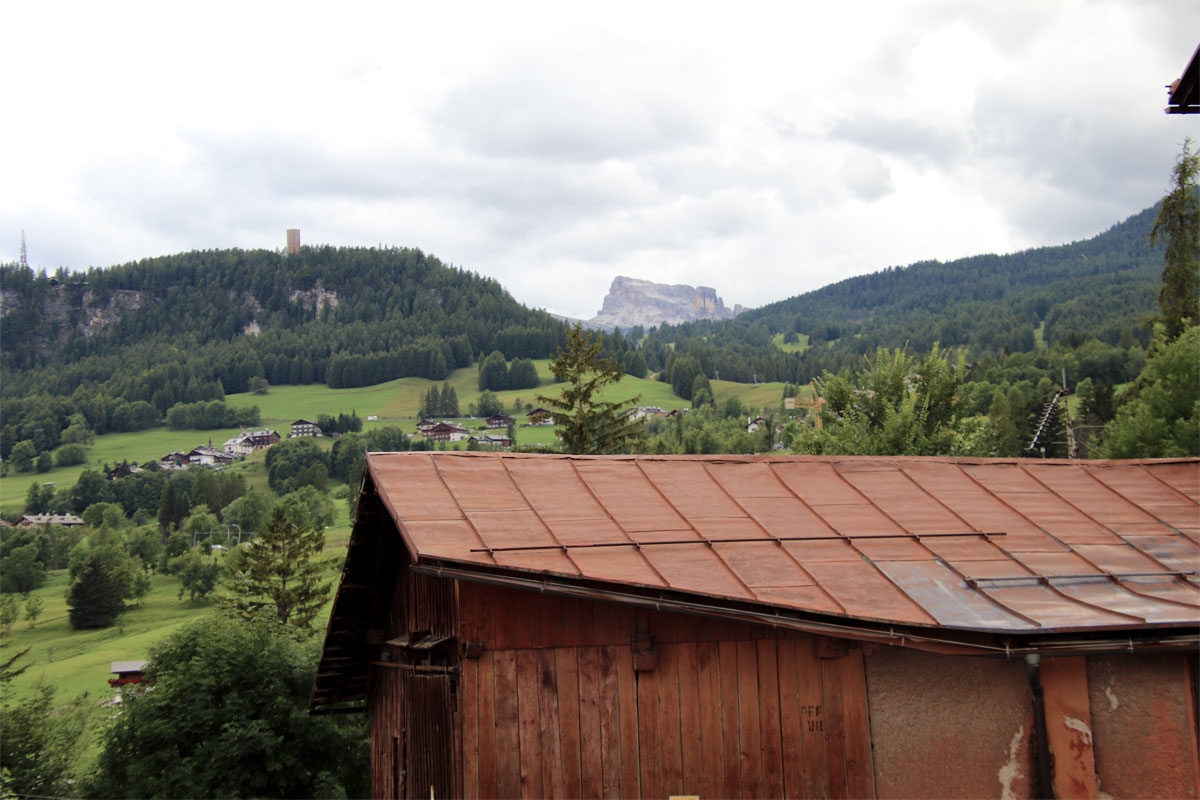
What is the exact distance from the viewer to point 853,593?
8719mm

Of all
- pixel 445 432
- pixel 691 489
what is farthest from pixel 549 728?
pixel 445 432

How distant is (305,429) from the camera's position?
6973 inches

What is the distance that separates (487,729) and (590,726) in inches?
37.0

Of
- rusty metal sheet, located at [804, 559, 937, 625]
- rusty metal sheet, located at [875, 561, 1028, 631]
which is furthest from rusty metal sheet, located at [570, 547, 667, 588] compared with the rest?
rusty metal sheet, located at [875, 561, 1028, 631]

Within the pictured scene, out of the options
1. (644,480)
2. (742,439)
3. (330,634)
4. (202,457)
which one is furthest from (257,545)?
(202,457)

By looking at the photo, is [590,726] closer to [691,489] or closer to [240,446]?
[691,489]

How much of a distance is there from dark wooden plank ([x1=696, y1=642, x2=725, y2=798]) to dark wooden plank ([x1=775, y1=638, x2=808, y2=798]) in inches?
23.0

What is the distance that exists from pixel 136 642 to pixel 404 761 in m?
71.8

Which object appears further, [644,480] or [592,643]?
[644,480]

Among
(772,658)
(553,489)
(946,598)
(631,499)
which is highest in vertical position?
(553,489)

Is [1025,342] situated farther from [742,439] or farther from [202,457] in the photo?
[202,457]

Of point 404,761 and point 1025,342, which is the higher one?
point 1025,342

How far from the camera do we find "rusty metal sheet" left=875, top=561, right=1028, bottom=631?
814cm

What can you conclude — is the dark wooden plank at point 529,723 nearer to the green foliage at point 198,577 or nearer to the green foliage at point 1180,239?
the green foliage at point 1180,239
